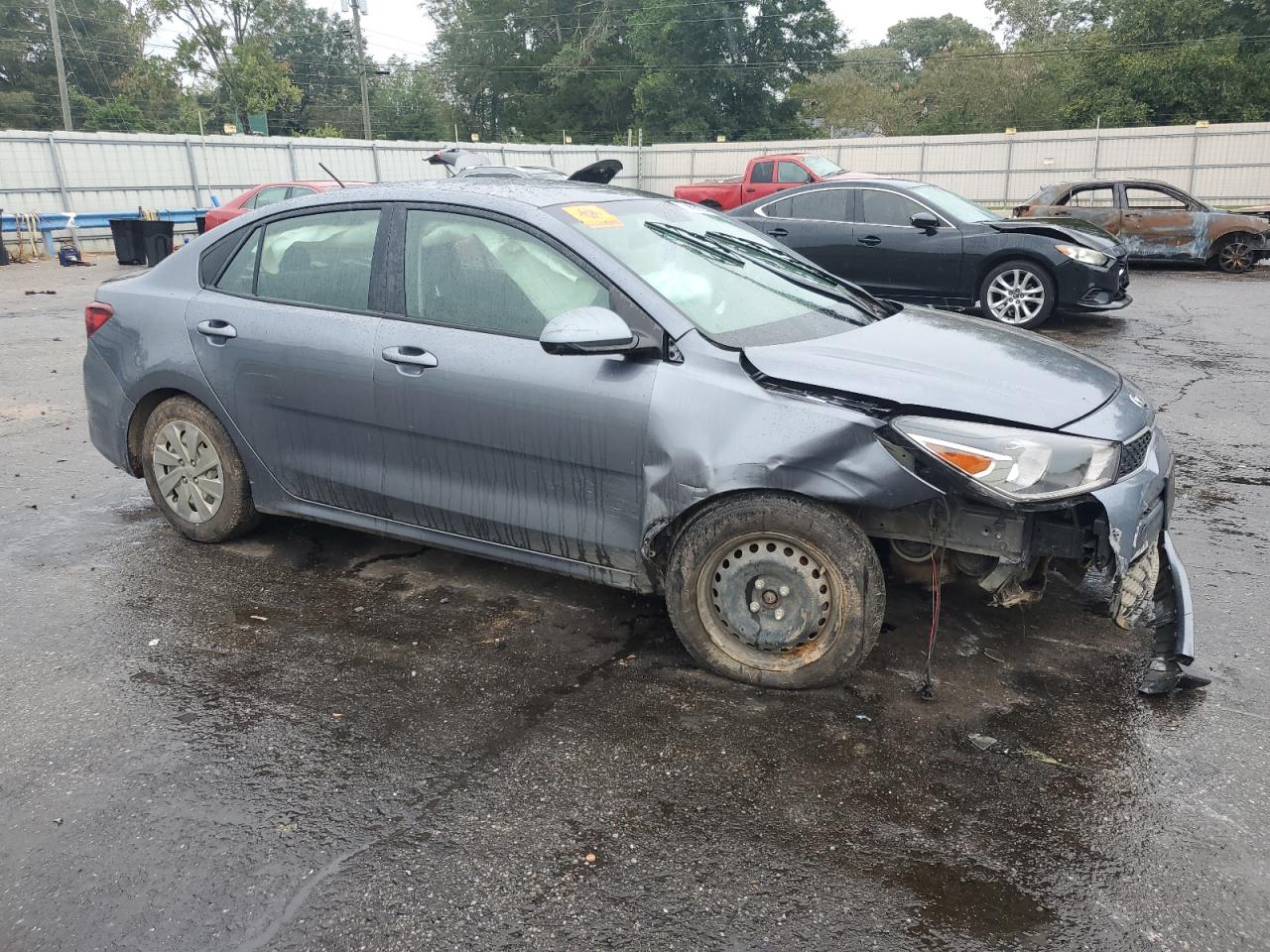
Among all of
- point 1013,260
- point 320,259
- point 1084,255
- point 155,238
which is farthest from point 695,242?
point 155,238

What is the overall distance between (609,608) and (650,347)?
120 centimetres

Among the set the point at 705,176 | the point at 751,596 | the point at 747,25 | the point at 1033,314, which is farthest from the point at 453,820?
the point at 747,25

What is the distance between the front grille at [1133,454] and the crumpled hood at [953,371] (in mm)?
168

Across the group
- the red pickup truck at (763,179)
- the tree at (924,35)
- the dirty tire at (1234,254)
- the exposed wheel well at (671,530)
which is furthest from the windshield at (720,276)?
the tree at (924,35)

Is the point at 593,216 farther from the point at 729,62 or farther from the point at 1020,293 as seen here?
the point at 729,62

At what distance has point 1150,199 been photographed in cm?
1588

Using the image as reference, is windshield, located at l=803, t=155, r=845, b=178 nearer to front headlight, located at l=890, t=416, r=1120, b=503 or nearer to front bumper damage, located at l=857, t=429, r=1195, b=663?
front bumper damage, located at l=857, t=429, r=1195, b=663

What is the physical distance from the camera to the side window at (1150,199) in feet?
51.7

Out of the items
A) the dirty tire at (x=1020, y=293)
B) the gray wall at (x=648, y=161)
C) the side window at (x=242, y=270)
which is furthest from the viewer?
the gray wall at (x=648, y=161)

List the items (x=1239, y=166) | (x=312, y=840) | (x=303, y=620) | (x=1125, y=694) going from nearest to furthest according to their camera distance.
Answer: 1. (x=312, y=840)
2. (x=1125, y=694)
3. (x=303, y=620)
4. (x=1239, y=166)

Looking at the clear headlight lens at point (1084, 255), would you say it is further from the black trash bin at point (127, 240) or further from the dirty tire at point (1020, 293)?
the black trash bin at point (127, 240)

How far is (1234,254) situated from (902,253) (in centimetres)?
787

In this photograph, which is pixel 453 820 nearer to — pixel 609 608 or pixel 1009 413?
pixel 609 608

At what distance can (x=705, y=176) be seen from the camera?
3478 centimetres
